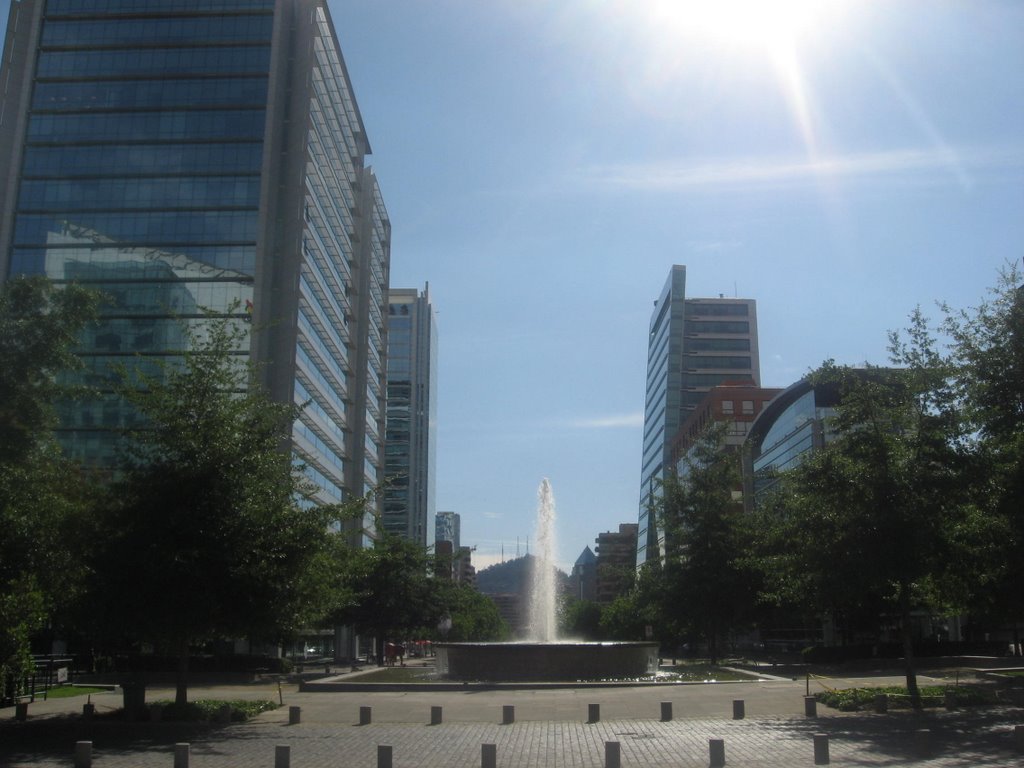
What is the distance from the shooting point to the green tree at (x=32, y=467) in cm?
1923

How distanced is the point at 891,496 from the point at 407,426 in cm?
15937

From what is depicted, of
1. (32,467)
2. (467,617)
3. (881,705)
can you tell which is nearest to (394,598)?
(32,467)

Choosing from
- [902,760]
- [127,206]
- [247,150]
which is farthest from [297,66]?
[902,760]

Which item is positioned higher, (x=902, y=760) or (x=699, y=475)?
(x=699, y=475)

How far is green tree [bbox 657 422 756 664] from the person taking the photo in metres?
45.2

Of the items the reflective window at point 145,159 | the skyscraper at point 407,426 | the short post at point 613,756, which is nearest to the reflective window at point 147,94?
→ the reflective window at point 145,159

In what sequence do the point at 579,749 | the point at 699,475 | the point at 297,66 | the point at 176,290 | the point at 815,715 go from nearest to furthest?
the point at 579,749 < the point at 815,715 < the point at 699,475 < the point at 176,290 < the point at 297,66

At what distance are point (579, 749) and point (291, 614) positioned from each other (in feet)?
27.0

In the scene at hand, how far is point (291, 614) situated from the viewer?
21984 millimetres

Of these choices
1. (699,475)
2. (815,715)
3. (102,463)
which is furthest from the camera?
(102,463)

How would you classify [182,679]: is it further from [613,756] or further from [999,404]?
[999,404]

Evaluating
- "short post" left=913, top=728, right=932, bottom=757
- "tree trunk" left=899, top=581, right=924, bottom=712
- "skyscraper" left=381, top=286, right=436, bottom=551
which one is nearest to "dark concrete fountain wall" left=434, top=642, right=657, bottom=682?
"tree trunk" left=899, top=581, right=924, bottom=712

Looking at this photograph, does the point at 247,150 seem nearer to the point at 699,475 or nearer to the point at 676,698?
the point at 699,475

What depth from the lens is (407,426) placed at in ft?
587
